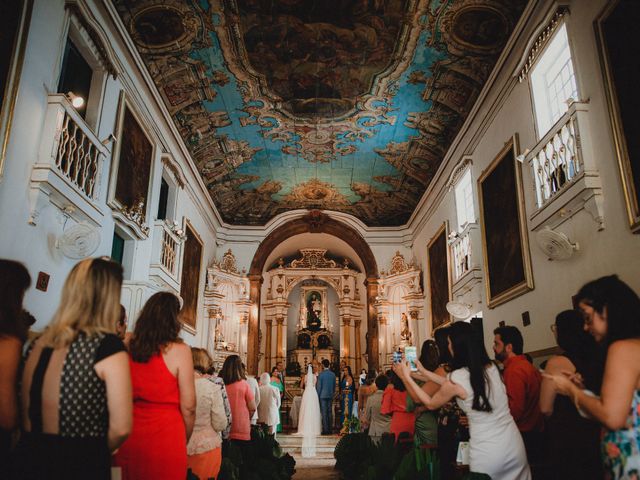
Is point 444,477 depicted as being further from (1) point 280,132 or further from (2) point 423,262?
(2) point 423,262

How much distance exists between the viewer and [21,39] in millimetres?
5219

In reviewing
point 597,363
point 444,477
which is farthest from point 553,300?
point 597,363

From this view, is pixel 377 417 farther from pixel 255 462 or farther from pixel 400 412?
pixel 255 462

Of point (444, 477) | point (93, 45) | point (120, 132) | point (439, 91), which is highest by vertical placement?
point (439, 91)

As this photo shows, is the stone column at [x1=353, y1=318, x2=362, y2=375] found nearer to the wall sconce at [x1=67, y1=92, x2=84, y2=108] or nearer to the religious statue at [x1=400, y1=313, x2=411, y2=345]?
the religious statue at [x1=400, y1=313, x2=411, y2=345]

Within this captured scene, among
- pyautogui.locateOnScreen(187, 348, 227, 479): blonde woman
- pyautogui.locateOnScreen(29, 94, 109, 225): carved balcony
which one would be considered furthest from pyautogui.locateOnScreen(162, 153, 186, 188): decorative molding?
pyautogui.locateOnScreen(187, 348, 227, 479): blonde woman

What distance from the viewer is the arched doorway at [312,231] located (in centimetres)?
1603

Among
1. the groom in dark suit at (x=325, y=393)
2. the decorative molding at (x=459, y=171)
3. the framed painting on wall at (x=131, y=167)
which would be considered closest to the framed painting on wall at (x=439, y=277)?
the decorative molding at (x=459, y=171)

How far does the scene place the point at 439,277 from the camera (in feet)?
42.7

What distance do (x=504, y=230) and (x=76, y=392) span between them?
7.53 metres

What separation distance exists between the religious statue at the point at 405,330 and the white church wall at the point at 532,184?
19.4ft

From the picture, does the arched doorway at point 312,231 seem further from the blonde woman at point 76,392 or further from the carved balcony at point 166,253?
the blonde woman at point 76,392

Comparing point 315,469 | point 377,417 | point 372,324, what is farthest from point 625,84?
point 372,324

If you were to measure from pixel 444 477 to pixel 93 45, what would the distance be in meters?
6.97
